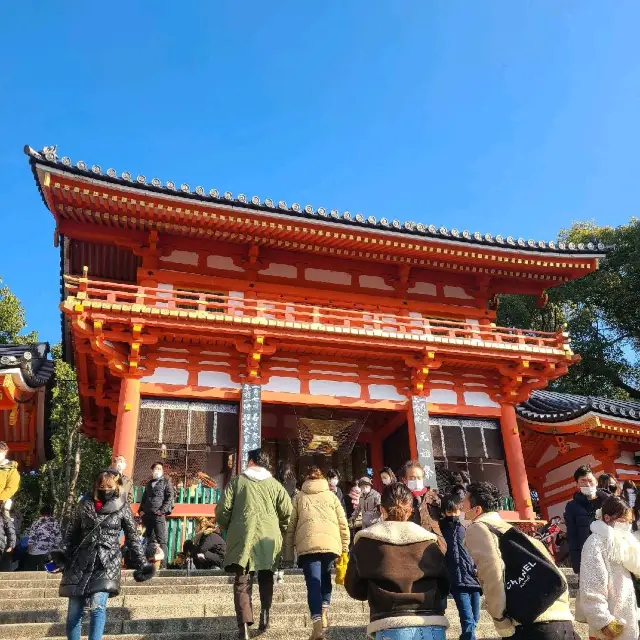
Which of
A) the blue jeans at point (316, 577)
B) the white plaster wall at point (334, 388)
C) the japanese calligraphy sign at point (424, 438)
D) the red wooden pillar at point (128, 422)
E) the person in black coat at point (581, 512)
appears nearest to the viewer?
the blue jeans at point (316, 577)

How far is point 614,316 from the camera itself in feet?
93.8

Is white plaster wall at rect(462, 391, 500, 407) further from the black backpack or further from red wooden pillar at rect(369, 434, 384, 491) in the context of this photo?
the black backpack

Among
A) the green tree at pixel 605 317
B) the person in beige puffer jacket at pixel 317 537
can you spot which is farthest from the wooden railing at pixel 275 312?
the green tree at pixel 605 317

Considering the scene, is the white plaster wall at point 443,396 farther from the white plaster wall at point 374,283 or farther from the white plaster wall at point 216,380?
the white plaster wall at point 216,380

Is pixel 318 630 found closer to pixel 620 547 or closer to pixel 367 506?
pixel 620 547

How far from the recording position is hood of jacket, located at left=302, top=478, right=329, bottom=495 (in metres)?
6.33

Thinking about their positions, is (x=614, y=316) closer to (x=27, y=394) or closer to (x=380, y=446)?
(x=380, y=446)

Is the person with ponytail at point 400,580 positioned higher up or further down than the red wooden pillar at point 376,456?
further down

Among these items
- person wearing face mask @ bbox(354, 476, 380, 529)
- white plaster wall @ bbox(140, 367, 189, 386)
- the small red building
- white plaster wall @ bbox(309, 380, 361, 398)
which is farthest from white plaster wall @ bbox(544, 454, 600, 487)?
white plaster wall @ bbox(140, 367, 189, 386)

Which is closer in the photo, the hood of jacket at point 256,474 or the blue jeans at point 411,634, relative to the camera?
the blue jeans at point 411,634

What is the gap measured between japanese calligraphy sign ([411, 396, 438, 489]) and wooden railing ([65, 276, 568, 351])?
1638mm

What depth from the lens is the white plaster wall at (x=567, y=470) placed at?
16375 millimetres

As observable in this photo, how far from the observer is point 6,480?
8.15m

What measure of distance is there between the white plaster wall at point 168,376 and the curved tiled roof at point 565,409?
9571 mm
